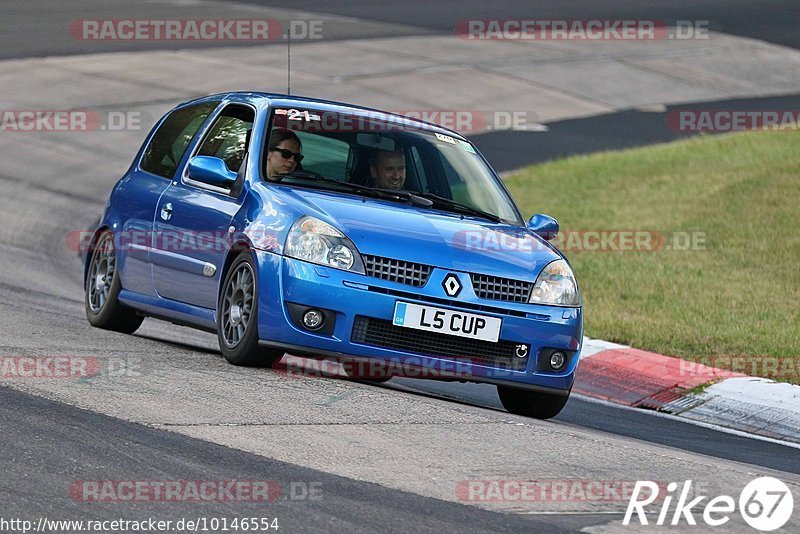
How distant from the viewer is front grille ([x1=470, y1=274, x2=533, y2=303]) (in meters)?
8.44

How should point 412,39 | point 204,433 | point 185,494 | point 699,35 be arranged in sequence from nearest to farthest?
1. point 185,494
2. point 204,433
3. point 412,39
4. point 699,35

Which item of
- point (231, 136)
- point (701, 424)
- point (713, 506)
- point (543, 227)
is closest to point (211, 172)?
point (231, 136)

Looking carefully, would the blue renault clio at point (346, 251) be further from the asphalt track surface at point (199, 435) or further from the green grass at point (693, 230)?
the green grass at point (693, 230)

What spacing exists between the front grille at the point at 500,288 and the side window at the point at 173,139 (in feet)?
8.39

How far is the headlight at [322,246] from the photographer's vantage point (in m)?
8.34

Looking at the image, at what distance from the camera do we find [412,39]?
3172cm

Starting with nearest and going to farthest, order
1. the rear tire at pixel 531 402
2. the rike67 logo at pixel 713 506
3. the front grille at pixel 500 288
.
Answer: the rike67 logo at pixel 713 506 < the front grille at pixel 500 288 < the rear tire at pixel 531 402

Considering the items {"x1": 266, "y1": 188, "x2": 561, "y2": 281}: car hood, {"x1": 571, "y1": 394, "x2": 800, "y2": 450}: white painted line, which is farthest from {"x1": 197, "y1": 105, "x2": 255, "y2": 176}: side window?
{"x1": 571, "y1": 394, "x2": 800, "y2": 450}: white painted line

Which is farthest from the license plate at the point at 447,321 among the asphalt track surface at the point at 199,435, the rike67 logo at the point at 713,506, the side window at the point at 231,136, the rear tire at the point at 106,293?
the rear tire at the point at 106,293

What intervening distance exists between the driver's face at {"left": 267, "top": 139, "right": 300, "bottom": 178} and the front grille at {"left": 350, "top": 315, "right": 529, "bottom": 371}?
1.33 meters

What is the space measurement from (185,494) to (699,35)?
29.5 meters

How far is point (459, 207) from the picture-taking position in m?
9.34

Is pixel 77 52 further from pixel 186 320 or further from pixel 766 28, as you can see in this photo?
pixel 186 320

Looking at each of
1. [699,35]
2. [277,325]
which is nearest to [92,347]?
[277,325]
